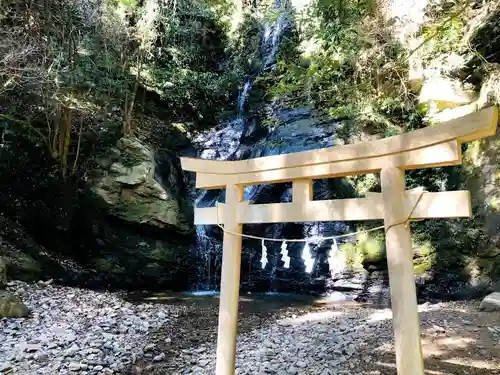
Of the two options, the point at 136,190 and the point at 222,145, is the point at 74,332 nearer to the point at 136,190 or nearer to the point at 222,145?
the point at 136,190

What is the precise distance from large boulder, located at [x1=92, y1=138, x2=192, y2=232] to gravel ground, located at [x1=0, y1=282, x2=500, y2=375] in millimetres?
2246

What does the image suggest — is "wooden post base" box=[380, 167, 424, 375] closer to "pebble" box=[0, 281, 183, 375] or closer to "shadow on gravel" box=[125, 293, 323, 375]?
"shadow on gravel" box=[125, 293, 323, 375]

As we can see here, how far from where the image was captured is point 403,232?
2.61 meters

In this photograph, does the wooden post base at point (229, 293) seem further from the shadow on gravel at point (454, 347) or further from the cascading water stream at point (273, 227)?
the cascading water stream at point (273, 227)

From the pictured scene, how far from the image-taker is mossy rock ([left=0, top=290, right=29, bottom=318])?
5074mm

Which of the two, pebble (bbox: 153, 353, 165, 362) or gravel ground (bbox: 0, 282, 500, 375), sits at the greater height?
gravel ground (bbox: 0, 282, 500, 375)

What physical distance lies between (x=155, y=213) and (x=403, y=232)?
693 cm

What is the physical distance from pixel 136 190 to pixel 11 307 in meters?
3.91

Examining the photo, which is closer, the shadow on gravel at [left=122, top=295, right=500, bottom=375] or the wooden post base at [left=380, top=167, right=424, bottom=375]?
the wooden post base at [left=380, top=167, right=424, bottom=375]

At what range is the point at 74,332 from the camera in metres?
5.02

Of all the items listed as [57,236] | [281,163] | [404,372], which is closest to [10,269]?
[57,236]

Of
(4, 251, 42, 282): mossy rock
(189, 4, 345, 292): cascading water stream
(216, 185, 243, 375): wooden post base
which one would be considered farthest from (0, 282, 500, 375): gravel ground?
(189, 4, 345, 292): cascading water stream

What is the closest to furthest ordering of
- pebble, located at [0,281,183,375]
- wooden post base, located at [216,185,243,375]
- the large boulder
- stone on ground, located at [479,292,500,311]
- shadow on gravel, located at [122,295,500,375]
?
wooden post base, located at [216,185,243,375] < shadow on gravel, located at [122,295,500,375] < pebble, located at [0,281,183,375] < stone on ground, located at [479,292,500,311] < the large boulder

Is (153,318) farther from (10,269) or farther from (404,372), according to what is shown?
(404,372)
